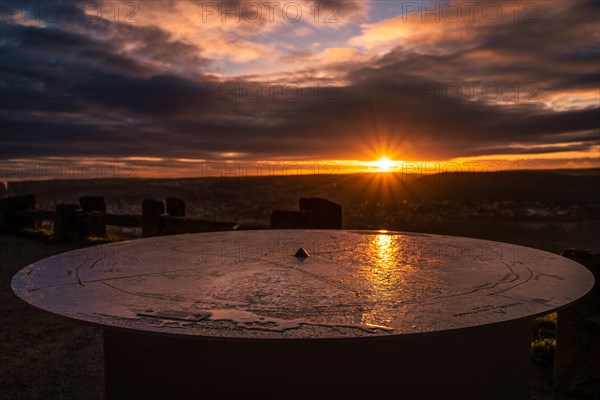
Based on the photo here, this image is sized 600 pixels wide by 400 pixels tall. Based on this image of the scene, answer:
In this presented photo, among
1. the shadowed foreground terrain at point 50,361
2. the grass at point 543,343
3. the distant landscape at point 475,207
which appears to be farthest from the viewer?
the distant landscape at point 475,207

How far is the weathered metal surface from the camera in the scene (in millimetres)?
2164

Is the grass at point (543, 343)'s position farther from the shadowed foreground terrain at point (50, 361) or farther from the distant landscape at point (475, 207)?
the distant landscape at point (475, 207)

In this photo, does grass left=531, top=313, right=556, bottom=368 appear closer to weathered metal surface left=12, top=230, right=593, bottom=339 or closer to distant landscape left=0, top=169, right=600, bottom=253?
weathered metal surface left=12, top=230, right=593, bottom=339

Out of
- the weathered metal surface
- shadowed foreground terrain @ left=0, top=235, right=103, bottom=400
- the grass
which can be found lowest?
shadowed foreground terrain @ left=0, top=235, right=103, bottom=400

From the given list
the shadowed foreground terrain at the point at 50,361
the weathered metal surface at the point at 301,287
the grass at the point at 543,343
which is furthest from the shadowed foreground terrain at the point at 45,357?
the grass at the point at 543,343

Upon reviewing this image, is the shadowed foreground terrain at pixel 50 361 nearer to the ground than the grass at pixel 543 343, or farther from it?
nearer to the ground

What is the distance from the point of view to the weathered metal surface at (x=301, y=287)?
216 centimetres

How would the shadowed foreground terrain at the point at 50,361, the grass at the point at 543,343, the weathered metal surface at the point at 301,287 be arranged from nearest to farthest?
the weathered metal surface at the point at 301,287
the shadowed foreground terrain at the point at 50,361
the grass at the point at 543,343

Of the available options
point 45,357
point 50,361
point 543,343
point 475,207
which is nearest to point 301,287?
point 543,343

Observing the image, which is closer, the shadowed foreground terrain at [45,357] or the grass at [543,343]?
the shadowed foreground terrain at [45,357]

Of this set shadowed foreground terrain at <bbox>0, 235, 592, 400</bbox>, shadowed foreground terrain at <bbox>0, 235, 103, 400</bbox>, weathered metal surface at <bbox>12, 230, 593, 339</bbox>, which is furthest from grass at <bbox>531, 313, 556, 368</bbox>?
shadowed foreground terrain at <bbox>0, 235, 103, 400</bbox>

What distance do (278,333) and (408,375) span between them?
87cm

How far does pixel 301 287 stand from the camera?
285 cm

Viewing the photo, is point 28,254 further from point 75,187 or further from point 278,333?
point 75,187
